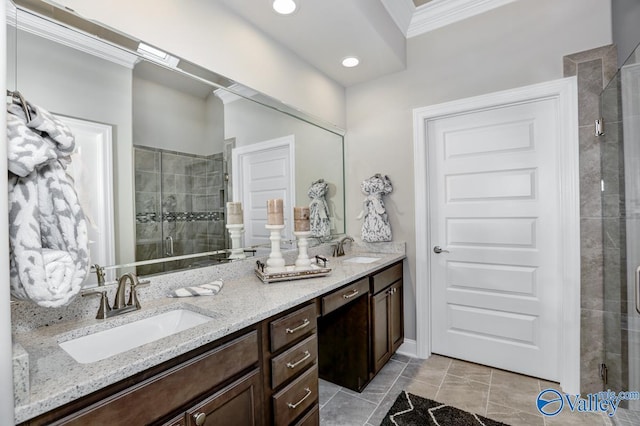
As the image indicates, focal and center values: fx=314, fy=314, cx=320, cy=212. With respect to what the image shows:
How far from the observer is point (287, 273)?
5.90ft

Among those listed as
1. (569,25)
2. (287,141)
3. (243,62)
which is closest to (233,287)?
(287,141)

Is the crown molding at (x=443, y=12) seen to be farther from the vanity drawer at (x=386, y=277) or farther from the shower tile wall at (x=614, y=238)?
the vanity drawer at (x=386, y=277)

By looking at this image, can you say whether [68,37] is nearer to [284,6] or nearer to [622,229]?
[284,6]

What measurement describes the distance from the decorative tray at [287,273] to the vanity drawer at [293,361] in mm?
372

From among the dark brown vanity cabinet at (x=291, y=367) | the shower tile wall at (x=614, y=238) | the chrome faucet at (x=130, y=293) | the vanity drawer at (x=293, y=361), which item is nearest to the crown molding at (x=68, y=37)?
the chrome faucet at (x=130, y=293)

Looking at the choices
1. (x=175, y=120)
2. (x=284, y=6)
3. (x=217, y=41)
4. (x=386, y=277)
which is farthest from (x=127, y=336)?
(x=284, y=6)

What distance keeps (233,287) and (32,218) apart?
1.01m

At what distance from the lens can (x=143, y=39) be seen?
146cm

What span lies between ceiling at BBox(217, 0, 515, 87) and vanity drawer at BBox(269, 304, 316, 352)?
1742 millimetres

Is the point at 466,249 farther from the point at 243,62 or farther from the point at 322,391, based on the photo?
the point at 243,62

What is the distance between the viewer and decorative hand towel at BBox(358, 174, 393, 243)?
271 cm

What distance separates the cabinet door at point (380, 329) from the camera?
7.12 ft

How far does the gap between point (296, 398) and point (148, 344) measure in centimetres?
75

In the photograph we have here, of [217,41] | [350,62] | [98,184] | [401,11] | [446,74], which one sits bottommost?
[98,184]
